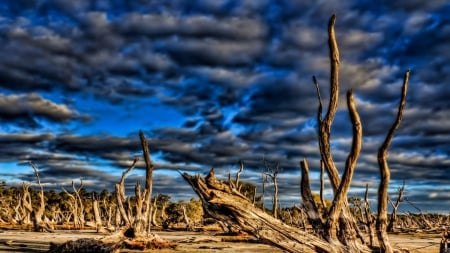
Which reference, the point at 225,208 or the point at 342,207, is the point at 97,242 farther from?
the point at 342,207

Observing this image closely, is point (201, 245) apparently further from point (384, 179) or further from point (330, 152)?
point (384, 179)

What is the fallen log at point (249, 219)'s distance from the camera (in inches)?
423

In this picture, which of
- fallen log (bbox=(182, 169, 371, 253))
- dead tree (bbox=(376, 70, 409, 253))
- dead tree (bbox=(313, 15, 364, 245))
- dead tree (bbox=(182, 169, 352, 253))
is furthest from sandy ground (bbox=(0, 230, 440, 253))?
dead tree (bbox=(182, 169, 352, 253))

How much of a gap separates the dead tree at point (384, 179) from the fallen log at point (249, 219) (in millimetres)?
821

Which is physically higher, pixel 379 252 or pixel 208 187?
pixel 208 187

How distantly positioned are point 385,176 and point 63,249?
1089 cm

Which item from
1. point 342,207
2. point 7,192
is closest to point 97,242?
point 342,207

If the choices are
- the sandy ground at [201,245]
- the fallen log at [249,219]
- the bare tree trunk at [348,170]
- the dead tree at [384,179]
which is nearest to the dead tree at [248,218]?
the fallen log at [249,219]

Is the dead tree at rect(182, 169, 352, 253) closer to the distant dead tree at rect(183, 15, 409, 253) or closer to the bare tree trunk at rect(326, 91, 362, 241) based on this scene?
the distant dead tree at rect(183, 15, 409, 253)

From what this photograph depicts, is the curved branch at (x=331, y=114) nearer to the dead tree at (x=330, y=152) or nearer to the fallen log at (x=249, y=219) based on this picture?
the dead tree at (x=330, y=152)

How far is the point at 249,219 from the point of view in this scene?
10883mm

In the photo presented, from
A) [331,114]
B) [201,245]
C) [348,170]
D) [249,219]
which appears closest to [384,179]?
[348,170]

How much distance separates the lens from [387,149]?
1159 cm

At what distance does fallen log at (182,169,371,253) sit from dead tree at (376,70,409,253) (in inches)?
32.3
